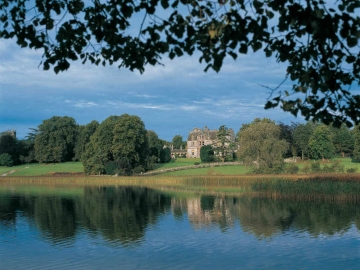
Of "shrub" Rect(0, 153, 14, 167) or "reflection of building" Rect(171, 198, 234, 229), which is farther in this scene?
"shrub" Rect(0, 153, 14, 167)

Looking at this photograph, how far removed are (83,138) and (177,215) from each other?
56281mm

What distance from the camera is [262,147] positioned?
49.8 metres

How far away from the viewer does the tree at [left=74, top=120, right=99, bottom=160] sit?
78.6 metres

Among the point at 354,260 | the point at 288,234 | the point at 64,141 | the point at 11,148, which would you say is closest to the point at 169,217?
the point at 288,234

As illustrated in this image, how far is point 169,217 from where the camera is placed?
2417 centimetres

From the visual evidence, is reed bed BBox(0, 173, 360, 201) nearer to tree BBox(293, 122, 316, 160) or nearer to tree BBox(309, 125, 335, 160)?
tree BBox(309, 125, 335, 160)

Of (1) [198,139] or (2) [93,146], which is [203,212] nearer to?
(2) [93,146]

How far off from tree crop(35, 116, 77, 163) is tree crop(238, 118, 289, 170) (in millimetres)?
38733

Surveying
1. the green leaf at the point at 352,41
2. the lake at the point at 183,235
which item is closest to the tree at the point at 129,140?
the lake at the point at 183,235

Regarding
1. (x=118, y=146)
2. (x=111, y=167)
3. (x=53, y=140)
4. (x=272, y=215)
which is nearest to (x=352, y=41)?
(x=272, y=215)

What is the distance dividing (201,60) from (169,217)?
19913 mm

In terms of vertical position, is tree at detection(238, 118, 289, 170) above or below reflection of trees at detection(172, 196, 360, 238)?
above

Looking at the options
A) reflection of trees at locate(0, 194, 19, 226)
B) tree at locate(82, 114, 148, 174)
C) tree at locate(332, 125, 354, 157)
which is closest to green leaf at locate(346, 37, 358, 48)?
reflection of trees at locate(0, 194, 19, 226)

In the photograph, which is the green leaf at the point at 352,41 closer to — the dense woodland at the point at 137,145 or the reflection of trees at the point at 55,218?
the reflection of trees at the point at 55,218
